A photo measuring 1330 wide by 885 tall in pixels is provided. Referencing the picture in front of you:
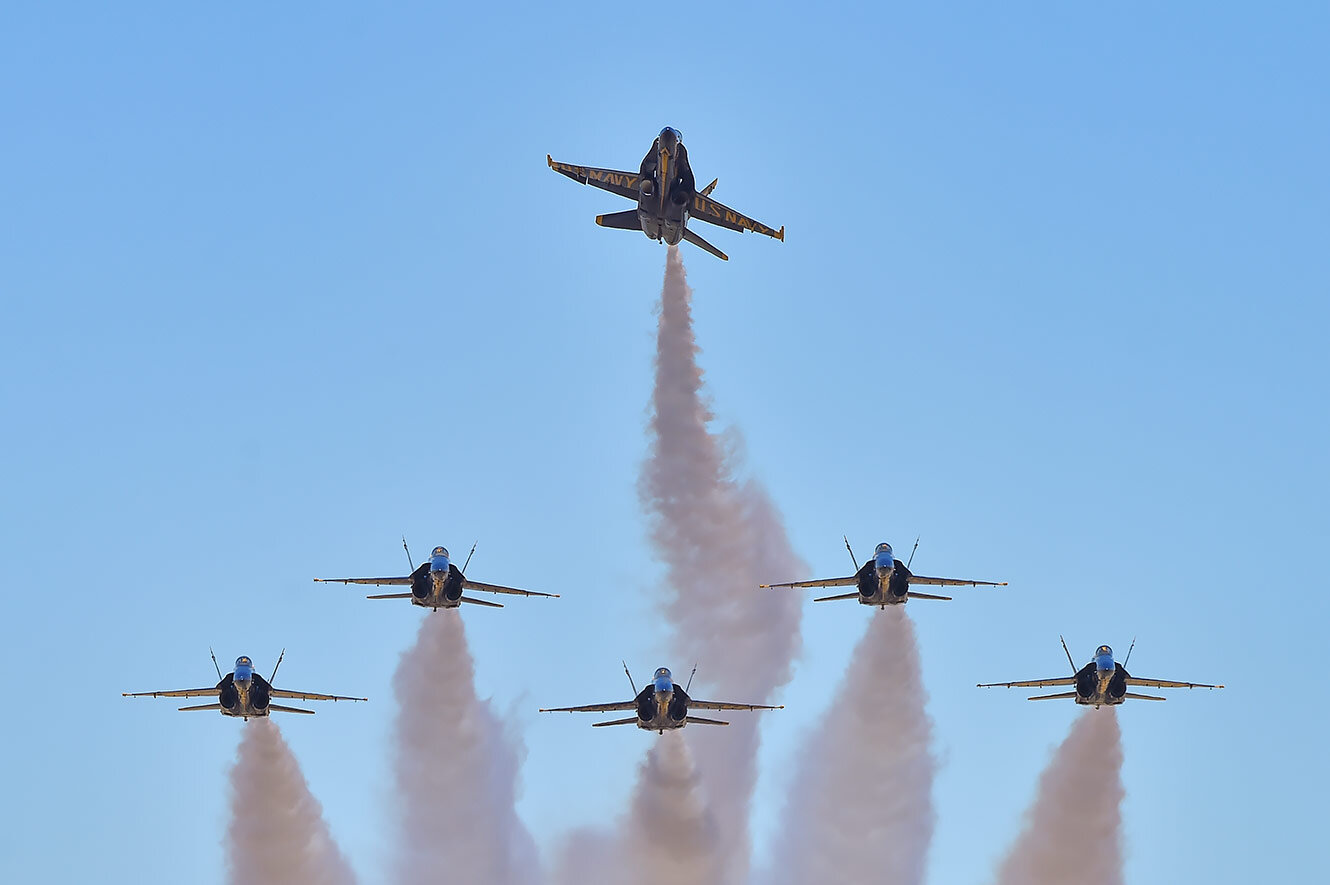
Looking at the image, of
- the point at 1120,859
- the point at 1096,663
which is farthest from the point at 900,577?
the point at 1120,859

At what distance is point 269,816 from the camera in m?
171

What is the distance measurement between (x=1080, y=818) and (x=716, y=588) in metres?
24.0

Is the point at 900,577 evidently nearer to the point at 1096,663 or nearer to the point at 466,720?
the point at 1096,663

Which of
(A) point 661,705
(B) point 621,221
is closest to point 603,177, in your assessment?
(B) point 621,221

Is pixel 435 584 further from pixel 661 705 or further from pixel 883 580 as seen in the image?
pixel 883 580

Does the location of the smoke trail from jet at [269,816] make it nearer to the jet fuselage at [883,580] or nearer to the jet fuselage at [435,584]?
the jet fuselage at [435,584]

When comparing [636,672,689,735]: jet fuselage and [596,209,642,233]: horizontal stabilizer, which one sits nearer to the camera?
[636,672,689,735]: jet fuselage

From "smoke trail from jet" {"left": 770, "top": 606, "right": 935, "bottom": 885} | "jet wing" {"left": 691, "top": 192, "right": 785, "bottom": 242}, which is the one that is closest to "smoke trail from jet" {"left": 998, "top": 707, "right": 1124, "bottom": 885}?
"smoke trail from jet" {"left": 770, "top": 606, "right": 935, "bottom": 885}

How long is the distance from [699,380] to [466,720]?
2186cm

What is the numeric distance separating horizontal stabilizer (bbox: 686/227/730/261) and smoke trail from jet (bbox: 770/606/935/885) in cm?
2111

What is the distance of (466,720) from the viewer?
178250 mm

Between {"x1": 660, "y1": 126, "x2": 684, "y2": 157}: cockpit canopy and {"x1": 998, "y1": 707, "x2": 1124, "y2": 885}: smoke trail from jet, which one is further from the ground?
{"x1": 660, "y1": 126, "x2": 684, "y2": 157}: cockpit canopy

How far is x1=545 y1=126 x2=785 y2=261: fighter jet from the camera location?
167875mm

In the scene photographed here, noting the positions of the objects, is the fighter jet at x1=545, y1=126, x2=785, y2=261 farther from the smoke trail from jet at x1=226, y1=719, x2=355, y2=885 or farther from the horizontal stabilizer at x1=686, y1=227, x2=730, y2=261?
the smoke trail from jet at x1=226, y1=719, x2=355, y2=885
